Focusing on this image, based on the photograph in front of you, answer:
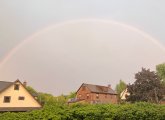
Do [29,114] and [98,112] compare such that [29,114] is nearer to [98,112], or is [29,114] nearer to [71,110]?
[71,110]

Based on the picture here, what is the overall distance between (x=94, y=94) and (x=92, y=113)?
2176 inches

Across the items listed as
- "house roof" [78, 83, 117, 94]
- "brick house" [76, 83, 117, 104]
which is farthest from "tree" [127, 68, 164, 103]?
"house roof" [78, 83, 117, 94]

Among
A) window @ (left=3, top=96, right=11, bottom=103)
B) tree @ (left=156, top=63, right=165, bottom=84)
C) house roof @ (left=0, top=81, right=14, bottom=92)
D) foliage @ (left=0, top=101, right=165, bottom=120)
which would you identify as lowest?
foliage @ (left=0, top=101, right=165, bottom=120)

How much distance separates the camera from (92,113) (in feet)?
46.6

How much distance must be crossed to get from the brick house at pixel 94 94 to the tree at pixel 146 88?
22.2 meters

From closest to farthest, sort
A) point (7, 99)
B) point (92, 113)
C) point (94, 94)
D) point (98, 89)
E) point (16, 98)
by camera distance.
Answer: point (92, 113) → point (7, 99) → point (16, 98) → point (94, 94) → point (98, 89)

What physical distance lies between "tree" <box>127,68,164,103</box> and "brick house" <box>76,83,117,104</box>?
22207mm

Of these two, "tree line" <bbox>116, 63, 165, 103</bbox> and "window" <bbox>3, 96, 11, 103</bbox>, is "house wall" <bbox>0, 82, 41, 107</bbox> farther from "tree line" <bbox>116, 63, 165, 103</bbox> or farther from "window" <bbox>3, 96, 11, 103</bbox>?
"tree line" <bbox>116, 63, 165, 103</bbox>

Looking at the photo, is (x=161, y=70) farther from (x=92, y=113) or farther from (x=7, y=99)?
(x=92, y=113)

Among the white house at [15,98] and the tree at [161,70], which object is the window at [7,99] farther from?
the tree at [161,70]

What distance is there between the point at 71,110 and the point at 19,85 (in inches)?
1222

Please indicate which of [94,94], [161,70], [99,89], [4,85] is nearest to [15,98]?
[4,85]

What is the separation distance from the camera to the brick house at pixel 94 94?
6794 cm

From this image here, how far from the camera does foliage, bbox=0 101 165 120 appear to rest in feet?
40.7
